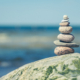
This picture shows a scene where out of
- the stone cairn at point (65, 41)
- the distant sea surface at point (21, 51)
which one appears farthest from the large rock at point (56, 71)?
the distant sea surface at point (21, 51)

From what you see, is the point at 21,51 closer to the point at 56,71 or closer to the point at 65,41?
the point at 65,41

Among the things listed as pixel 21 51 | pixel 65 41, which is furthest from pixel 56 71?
pixel 21 51

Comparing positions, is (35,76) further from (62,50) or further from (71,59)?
(62,50)

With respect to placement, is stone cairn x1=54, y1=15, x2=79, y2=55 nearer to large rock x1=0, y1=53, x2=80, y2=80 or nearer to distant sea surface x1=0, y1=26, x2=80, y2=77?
large rock x1=0, y1=53, x2=80, y2=80

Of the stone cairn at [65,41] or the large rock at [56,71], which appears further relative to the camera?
the stone cairn at [65,41]

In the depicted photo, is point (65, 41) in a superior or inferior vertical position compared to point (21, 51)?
inferior

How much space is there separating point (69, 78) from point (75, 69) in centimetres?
25

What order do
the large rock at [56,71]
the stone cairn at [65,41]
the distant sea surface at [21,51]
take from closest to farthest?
the large rock at [56,71], the stone cairn at [65,41], the distant sea surface at [21,51]

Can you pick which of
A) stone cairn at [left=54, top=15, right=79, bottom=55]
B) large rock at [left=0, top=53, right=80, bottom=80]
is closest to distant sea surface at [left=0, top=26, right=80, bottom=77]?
stone cairn at [left=54, top=15, right=79, bottom=55]

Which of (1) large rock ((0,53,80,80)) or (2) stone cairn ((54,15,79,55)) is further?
(2) stone cairn ((54,15,79,55))

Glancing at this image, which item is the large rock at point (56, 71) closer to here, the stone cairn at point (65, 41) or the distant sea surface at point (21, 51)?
the stone cairn at point (65, 41)

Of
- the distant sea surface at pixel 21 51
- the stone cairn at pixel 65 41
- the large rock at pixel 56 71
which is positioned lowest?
the large rock at pixel 56 71

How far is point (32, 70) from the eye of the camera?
9.91 feet

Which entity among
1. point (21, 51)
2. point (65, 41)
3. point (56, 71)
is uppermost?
point (21, 51)
